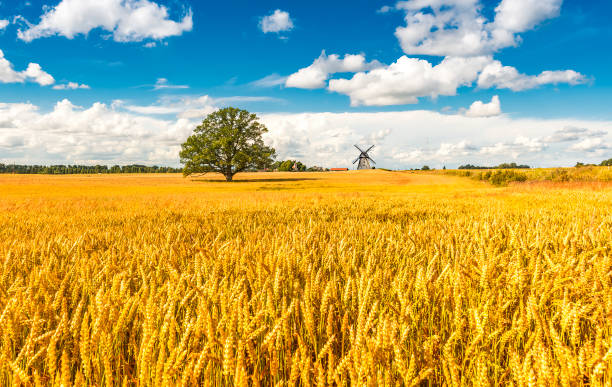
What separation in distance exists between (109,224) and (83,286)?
3.59 m

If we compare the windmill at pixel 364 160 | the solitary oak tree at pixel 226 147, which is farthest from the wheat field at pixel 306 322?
the windmill at pixel 364 160

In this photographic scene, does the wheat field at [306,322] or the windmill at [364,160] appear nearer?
the wheat field at [306,322]

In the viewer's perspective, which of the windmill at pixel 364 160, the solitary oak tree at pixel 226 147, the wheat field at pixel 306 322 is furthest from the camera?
the windmill at pixel 364 160

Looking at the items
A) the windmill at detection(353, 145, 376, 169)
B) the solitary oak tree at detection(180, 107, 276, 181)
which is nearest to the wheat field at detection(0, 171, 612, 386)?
the solitary oak tree at detection(180, 107, 276, 181)

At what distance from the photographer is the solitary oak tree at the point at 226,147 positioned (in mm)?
54906

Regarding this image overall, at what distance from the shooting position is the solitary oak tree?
180ft

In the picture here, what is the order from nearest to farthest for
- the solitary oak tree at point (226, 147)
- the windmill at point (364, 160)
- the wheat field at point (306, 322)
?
the wheat field at point (306, 322)
the solitary oak tree at point (226, 147)
the windmill at point (364, 160)

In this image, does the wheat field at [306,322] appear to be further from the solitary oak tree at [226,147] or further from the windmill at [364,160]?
the windmill at [364,160]

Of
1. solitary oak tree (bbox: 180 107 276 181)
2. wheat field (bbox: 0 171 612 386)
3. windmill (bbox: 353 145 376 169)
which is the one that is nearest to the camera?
wheat field (bbox: 0 171 612 386)

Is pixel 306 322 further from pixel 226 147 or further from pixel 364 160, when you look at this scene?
pixel 364 160

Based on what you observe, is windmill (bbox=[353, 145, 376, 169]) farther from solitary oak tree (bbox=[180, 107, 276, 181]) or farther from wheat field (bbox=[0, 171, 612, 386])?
wheat field (bbox=[0, 171, 612, 386])

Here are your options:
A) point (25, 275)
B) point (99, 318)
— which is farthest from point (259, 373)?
point (25, 275)

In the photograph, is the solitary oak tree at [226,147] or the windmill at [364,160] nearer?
the solitary oak tree at [226,147]

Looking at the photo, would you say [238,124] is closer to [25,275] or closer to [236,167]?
[236,167]
